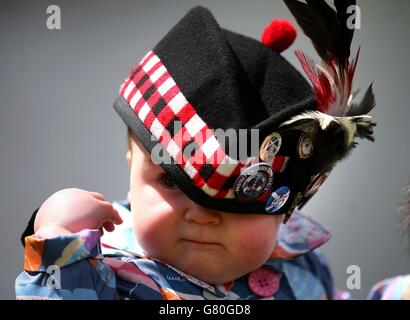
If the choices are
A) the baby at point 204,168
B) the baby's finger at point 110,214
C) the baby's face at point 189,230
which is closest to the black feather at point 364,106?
the baby at point 204,168

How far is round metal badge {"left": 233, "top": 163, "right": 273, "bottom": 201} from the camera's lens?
0.92 m

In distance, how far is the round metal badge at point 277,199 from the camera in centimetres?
97

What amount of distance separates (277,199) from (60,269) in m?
0.34

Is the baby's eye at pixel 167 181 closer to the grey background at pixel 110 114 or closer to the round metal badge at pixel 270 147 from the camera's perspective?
the round metal badge at pixel 270 147

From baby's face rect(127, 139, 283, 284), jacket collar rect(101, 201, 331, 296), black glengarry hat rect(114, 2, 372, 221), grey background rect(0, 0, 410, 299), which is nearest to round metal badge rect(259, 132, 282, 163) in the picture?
black glengarry hat rect(114, 2, 372, 221)

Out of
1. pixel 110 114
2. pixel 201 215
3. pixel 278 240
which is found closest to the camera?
pixel 201 215

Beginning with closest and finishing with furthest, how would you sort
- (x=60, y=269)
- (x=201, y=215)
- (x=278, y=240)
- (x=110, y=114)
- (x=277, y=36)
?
1. (x=60, y=269)
2. (x=201, y=215)
3. (x=277, y=36)
4. (x=278, y=240)
5. (x=110, y=114)

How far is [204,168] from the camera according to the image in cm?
91

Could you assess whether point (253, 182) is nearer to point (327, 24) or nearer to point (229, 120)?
point (229, 120)

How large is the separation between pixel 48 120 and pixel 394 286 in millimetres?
860

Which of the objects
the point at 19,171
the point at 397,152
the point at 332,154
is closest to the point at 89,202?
the point at 332,154

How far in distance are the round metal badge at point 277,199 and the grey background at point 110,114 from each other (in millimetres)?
469

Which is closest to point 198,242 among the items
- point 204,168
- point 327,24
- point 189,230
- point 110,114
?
point 189,230

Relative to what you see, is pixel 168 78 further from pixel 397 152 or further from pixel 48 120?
pixel 397 152
